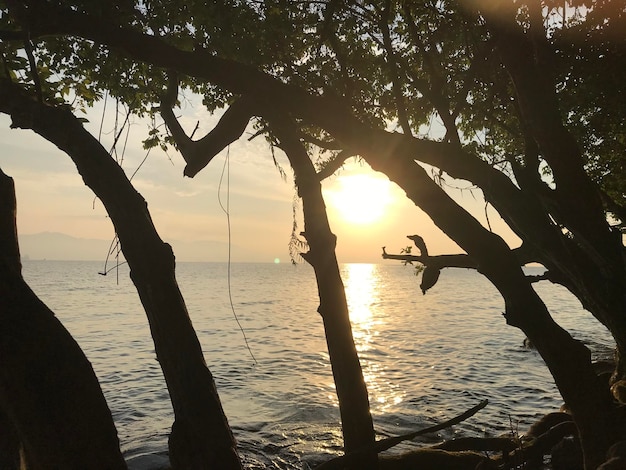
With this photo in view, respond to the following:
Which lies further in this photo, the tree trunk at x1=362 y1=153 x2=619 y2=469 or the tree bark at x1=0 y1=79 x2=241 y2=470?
the tree trunk at x1=362 y1=153 x2=619 y2=469

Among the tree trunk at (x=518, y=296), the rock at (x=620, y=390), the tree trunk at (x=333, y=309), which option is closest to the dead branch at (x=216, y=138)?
the tree trunk at (x=333, y=309)

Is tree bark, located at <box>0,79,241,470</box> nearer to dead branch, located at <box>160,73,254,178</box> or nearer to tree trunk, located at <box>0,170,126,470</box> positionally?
tree trunk, located at <box>0,170,126,470</box>

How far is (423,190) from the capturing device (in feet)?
18.2

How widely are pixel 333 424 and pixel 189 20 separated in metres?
15.2

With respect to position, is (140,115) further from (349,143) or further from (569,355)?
(569,355)

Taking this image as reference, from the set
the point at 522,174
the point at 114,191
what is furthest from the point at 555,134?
the point at 114,191

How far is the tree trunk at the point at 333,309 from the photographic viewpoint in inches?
259

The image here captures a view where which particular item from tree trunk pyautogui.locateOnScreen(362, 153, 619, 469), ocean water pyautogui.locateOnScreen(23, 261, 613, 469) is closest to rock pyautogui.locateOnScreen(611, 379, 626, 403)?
ocean water pyautogui.locateOnScreen(23, 261, 613, 469)

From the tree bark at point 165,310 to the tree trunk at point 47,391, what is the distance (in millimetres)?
1056

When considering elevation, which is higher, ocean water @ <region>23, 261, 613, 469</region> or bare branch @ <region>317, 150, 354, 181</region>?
bare branch @ <region>317, 150, 354, 181</region>

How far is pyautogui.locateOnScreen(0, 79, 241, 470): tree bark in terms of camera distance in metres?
3.70

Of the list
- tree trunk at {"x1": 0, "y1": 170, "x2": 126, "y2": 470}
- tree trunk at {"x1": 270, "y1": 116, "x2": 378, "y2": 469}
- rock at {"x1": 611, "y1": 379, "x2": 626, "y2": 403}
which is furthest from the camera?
rock at {"x1": 611, "y1": 379, "x2": 626, "y2": 403}

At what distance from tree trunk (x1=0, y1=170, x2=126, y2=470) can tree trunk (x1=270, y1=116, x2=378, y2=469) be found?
13.8ft

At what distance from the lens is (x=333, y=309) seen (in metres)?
6.68
